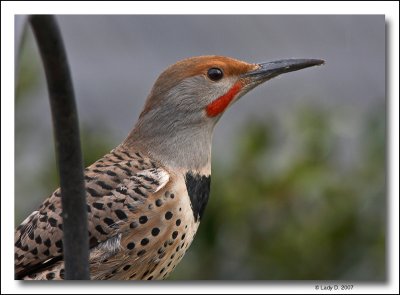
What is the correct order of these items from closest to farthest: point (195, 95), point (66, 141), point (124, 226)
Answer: point (66, 141) → point (124, 226) → point (195, 95)

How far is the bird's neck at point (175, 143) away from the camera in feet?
9.09

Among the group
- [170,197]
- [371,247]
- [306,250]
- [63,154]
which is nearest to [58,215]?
[170,197]

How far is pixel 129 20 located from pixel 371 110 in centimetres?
93

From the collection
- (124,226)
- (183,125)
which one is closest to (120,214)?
(124,226)

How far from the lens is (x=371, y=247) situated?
9.91ft

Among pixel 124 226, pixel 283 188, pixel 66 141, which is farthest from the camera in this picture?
pixel 283 188

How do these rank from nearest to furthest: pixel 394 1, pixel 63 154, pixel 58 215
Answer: pixel 63 154
pixel 58 215
pixel 394 1

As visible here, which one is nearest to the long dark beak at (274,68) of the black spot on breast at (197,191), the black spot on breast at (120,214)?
the black spot on breast at (197,191)

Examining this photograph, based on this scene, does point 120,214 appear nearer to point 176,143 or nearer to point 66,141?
point 176,143

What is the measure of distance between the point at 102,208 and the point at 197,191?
311 millimetres

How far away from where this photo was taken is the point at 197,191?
107 inches

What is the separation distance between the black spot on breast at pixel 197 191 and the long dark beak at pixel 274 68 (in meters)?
0.37

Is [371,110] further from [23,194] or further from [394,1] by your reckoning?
[23,194]

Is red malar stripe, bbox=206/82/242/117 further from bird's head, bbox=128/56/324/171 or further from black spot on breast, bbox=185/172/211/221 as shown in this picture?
black spot on breast, bbox=185/172/211/221
